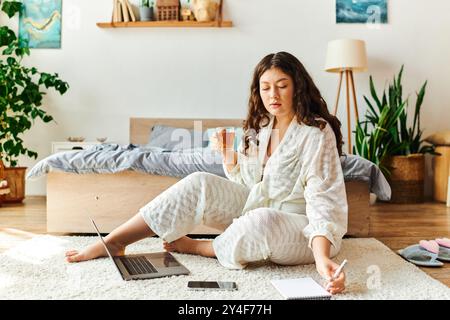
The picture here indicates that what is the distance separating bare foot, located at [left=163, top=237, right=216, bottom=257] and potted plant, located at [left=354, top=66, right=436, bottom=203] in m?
2.15

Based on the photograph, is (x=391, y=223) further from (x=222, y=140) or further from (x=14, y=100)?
(x=14, y=100)

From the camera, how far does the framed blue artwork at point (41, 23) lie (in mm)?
4168

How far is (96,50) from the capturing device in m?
4.22

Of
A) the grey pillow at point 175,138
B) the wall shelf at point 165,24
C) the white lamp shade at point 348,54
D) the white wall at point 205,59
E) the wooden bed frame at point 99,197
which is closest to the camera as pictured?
the wooden bed frame at point 99,197

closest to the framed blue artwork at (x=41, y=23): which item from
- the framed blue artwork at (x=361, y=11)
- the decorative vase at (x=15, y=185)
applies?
the decorative vase at (x=15, y=185)

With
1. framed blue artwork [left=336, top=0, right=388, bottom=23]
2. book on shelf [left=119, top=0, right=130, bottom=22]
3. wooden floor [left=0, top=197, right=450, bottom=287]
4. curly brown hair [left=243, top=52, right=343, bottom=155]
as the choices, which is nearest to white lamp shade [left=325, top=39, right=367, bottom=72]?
framed blue artwork [left=336, top=0, right=388, bottom=23]

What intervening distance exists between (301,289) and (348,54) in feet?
9.29

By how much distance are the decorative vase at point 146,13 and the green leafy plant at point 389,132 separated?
6.53 feet

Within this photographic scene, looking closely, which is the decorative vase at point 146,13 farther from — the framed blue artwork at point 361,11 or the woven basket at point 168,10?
the framed blue artwork at point 361,11

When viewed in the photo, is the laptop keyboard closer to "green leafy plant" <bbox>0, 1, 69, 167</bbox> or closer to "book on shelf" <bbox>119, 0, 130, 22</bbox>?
"green leafy plant" <bbox>0, 1, 69, 167</bbox>

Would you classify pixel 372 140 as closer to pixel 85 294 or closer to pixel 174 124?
pixel 174 124

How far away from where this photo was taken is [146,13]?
4109mm

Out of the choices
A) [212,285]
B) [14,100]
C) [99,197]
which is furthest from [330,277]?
[14,100]

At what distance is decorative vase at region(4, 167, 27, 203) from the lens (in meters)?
3.67
